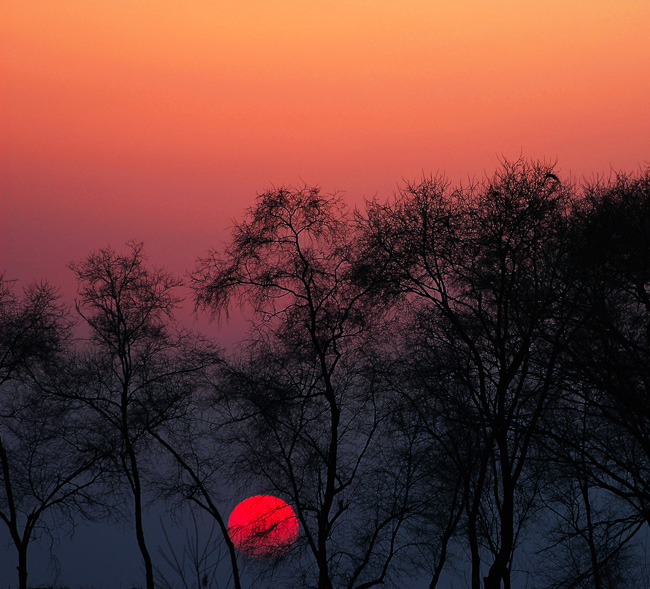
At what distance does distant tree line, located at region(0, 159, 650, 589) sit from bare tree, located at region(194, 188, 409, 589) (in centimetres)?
7

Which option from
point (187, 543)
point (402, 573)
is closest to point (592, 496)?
point (402, 573)

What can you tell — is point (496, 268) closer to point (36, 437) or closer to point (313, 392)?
point (313, 392)

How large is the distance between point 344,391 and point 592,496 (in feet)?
51.5

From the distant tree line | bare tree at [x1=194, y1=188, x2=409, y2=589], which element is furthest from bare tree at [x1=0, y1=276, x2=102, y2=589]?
bare tree at [x1=194, y1=188, x2=409, y2=589]

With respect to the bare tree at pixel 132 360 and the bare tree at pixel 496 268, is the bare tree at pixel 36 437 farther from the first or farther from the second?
the bare tree at pixel 496 268

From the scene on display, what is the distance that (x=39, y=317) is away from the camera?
88.1ft

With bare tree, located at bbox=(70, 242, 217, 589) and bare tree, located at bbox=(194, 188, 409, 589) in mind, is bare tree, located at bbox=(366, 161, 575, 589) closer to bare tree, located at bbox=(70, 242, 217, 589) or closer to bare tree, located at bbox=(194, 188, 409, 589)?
bare tree, located at bbox=(194, 188, 409, 589)

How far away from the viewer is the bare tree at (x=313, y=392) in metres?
18.9

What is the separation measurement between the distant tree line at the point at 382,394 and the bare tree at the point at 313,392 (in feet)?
0.22

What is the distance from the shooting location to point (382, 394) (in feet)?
76.2

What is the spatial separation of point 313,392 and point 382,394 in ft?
8.35

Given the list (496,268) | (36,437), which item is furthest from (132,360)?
(496,268)

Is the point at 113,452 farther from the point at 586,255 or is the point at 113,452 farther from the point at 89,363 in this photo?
the point at 586,255

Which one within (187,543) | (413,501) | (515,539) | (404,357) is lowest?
(187,543)
